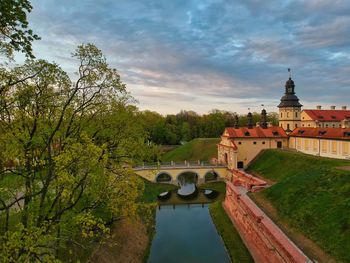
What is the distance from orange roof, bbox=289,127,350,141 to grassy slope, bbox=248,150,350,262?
21.0 ft

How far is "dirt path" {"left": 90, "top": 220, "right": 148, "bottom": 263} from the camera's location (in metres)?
17.5

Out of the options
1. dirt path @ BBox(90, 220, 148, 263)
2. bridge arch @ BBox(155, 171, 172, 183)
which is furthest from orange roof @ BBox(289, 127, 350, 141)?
dirt path @ BBox(90, 220, 148, 263)

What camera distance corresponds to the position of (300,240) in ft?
57.1

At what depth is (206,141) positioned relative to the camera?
222 feet

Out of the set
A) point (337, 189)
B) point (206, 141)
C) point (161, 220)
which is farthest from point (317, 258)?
point (206, 141)

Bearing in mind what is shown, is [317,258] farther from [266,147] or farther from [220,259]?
[266,147]

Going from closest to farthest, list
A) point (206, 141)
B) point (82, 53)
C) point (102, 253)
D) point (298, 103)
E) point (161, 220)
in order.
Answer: point (82, 53) → point (102, 253) → point (161, 220) → point (298, 103) → point (206, 141)

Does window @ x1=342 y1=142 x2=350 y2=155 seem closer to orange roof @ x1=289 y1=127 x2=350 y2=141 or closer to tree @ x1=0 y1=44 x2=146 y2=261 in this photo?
orange roof @ x1=289 y1=127 x2=350 y2=141

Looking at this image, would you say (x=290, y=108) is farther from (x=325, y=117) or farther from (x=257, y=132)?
(x=325, y=117)

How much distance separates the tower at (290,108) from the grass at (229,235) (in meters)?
23.0

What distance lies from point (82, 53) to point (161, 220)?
22.0 m

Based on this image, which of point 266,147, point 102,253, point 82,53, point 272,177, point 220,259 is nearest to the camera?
point 82,53

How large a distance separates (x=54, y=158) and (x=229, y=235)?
1844cm

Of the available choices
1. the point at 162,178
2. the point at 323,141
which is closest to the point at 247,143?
the point at 323,141
